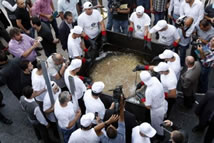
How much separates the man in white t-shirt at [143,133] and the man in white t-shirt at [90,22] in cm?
260

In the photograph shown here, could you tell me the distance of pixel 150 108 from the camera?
12.8 feet

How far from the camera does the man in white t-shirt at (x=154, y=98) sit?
3.66m

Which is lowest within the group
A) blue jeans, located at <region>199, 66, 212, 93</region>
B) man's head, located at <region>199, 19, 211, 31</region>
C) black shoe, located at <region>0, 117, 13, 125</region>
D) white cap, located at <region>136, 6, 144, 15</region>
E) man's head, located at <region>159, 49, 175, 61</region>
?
black shoe, located at <region>0, 117, 13, 125</region>

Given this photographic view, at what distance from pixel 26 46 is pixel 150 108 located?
277 cm

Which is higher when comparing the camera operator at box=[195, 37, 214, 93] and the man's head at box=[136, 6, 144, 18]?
the man's head at box=[136, 6, 144, 18]

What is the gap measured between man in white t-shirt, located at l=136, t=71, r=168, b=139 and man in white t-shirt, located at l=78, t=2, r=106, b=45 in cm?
198

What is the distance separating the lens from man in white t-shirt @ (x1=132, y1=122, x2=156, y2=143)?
10.1 ft

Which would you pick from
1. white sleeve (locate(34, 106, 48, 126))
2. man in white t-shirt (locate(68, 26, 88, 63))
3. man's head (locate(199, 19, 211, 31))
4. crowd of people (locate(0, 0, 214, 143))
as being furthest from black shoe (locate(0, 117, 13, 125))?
man's head (locate(199, 19, 211, 31))

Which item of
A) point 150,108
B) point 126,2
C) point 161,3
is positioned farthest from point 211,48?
point 126,2

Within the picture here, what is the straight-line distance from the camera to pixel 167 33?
483 centimetres

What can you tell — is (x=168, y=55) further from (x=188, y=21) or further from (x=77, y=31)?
(x=77, y=31)

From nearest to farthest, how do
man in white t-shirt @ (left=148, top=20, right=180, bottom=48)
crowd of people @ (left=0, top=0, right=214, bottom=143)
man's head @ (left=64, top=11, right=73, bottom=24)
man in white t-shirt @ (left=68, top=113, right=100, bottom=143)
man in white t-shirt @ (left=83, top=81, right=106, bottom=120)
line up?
man in white t-shirt @ (left=68, top=113, right=100, bottom=143) < crowd of people @ (left=0, top=0, right=214, bottom=143) < man in white t-shirt @ (left=83, top=81, right=106, bottom=120) < man in white t-shirt @ (left=148, top=20, right=180, bottom=48) < man's head @ (left=64, top=11, right=73, bottom=24)

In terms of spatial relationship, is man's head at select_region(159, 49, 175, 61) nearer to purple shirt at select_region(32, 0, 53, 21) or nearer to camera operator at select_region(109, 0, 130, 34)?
camera operator at select_region(109, 0, 130, 34)

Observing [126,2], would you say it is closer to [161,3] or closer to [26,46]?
[161,3]
